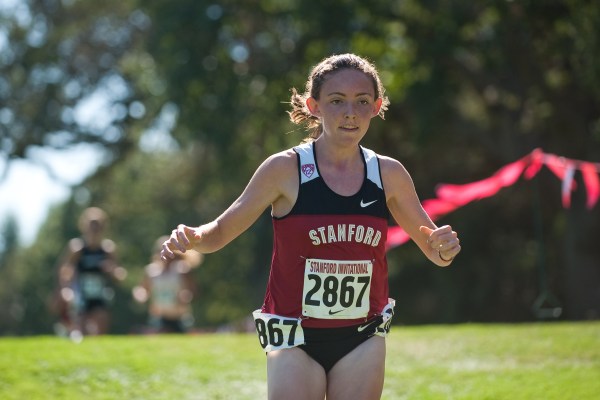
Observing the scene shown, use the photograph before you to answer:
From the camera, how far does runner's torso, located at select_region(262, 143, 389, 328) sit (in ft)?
14.8

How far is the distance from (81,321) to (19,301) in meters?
50.8

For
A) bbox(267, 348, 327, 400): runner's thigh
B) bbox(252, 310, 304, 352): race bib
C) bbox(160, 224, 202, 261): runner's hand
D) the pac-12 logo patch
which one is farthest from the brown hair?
bbox(267, 348, 327, 400): runner's thigh

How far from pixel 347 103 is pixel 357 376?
50.3 inches

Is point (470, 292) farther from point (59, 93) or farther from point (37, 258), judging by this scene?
point (37, 258)

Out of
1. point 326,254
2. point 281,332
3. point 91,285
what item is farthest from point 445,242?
point 91,285

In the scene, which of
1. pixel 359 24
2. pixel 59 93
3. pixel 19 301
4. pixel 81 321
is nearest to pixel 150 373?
pixel 81 321

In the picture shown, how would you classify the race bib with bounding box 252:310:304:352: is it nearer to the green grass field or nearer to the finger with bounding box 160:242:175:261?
the finger with bounding box 160:242:175:261

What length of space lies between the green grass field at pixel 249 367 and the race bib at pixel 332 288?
13.3 ft

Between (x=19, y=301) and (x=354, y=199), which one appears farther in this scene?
(x=19, y=301)

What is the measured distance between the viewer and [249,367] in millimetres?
10016

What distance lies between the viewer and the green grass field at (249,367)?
338 inches

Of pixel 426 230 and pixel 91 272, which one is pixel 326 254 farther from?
pixel 91 272

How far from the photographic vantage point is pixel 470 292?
31922 mm

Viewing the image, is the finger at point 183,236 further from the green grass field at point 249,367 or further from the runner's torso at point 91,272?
the runner's torso at point 91,272
